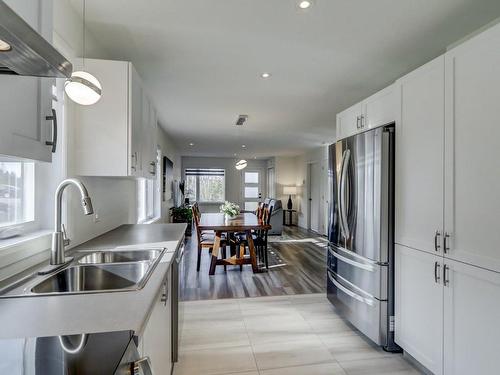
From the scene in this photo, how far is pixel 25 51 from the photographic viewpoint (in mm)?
745

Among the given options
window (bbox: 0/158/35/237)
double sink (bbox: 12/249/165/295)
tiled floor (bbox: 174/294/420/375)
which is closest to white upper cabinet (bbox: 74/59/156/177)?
window (bbox: 0/158/35/237)

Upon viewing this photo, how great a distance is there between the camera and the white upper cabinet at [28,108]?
88 centimetres

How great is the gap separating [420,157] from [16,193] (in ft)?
8.24

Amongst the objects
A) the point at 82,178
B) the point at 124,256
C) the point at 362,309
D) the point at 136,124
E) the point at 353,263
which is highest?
the point at 136,124

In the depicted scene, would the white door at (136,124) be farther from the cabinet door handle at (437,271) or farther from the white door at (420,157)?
the cabinet door handle at (437,271)

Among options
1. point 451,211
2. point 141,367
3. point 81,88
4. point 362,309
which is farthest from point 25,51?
point 362,309

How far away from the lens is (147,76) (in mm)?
3064

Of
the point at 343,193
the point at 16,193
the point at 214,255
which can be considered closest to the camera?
the point at 16,193

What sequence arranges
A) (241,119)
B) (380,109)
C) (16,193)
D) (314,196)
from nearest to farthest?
(16,193) < (380,109) < (241,119) < (314,196)

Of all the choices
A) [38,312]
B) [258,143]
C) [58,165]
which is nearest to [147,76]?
[58,165]

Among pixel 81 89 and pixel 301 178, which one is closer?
pixel 81 89

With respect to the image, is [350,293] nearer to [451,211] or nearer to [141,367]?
[451,211]

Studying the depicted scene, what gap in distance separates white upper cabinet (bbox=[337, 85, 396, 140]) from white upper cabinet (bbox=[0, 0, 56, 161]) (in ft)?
7.51

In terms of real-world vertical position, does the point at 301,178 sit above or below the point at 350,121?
below
